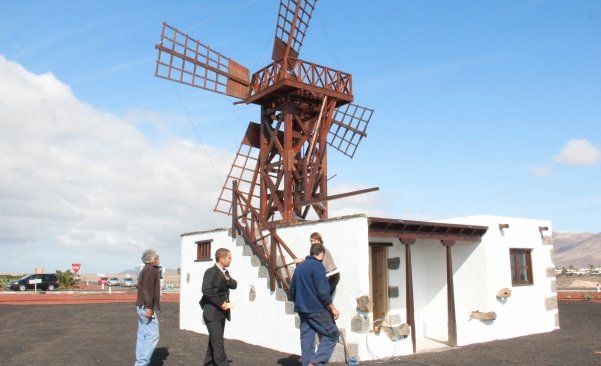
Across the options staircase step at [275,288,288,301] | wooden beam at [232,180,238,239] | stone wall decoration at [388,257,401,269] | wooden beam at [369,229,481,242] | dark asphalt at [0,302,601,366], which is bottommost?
dark asphalt at [0,302,601,366]

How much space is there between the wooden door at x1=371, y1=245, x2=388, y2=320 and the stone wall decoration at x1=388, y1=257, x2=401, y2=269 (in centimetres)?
16

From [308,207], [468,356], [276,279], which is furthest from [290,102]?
[468,356]

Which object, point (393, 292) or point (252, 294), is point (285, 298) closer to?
point (252, 294)

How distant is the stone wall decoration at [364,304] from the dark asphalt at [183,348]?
1.02m

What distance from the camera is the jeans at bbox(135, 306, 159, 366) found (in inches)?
314

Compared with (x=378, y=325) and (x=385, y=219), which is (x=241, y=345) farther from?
(x=385, y=219)

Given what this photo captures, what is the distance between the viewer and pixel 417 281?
14.3 m

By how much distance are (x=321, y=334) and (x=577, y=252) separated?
16743cm

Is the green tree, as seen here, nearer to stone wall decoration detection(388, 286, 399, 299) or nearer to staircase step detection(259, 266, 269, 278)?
staircase step detection(259, 266, 269, 278)

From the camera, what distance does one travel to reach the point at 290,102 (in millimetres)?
14938

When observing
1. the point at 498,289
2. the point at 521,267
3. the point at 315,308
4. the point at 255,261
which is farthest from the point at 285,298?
the point at 521,267

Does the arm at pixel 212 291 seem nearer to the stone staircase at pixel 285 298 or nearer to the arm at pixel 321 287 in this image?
the arm at pixel 321 287

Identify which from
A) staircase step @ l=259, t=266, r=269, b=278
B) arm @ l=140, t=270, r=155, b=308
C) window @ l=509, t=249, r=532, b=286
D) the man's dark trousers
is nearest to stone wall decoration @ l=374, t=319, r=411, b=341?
staircase step @ l=259, t=266, r=269, b=278

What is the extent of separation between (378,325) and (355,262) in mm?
1397
